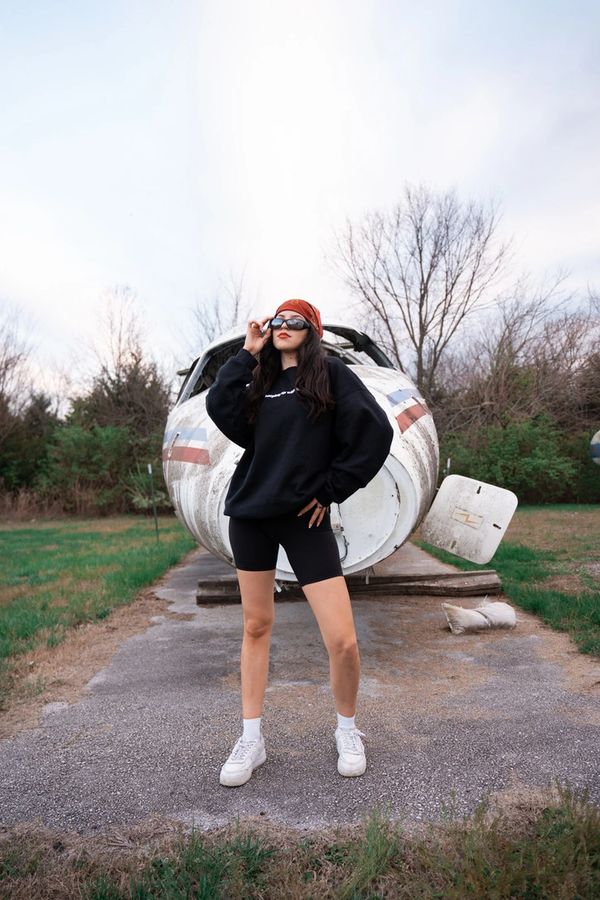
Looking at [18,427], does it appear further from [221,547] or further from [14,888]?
[14,888]

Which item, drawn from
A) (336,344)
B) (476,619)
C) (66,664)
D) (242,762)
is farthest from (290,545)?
(336,344)

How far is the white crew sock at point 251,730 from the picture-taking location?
2.62 metres

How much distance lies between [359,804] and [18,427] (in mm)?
23182

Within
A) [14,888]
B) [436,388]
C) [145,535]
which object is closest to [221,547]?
[14,888]

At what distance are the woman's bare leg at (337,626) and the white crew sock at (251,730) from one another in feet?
1.37

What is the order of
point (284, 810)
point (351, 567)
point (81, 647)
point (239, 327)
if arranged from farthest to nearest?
point (239, 327) → point (81, 647) → point (351, 567) → point (284, 810)

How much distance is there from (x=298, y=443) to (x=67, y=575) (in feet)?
21.2

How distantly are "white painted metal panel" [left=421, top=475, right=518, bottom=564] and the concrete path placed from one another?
2.29 feet

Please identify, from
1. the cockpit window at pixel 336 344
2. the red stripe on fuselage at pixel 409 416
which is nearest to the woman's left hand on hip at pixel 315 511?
the red stripe on fuselage at pixel 409 416

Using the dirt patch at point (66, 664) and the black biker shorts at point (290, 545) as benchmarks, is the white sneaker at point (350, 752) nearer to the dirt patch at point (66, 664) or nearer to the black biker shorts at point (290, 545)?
the black biker shorts at point (290, 545)

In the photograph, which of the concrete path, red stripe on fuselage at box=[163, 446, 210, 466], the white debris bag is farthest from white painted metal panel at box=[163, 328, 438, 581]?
the white debris bag

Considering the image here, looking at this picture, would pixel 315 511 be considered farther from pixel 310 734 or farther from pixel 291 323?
pixel 310 734

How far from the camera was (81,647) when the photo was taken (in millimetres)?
4625

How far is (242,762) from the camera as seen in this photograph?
2.52 meters
